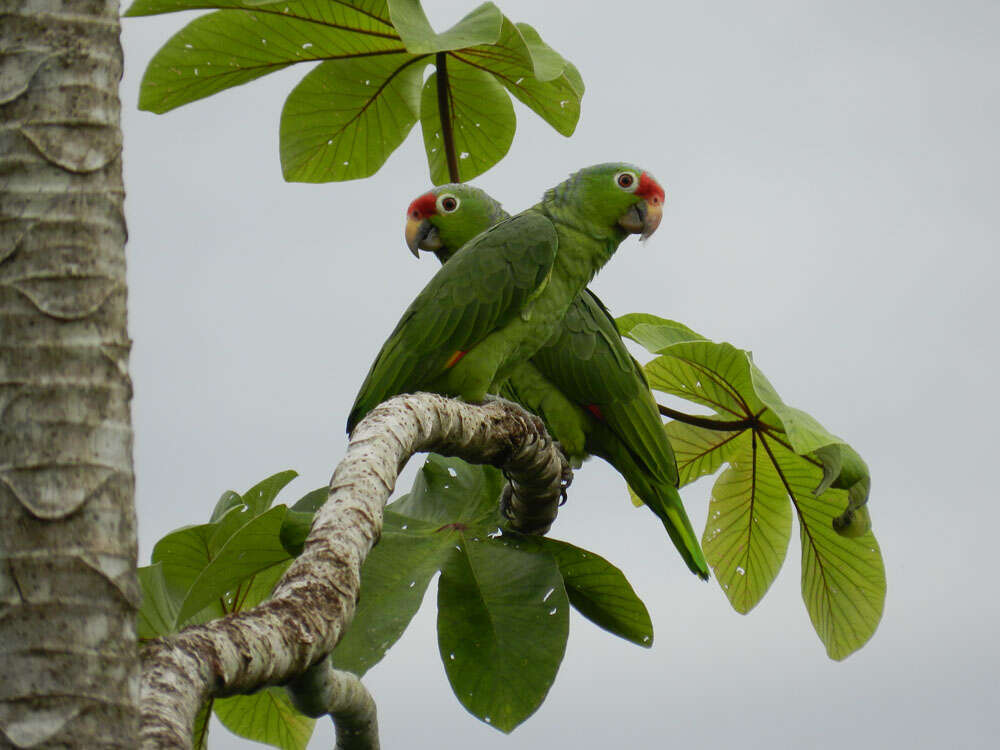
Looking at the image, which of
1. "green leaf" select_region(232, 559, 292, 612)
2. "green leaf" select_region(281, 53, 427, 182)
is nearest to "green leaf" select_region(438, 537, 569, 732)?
"green leaf" select_region(232, 559, 292, 612)

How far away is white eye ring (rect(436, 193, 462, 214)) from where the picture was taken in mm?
2890

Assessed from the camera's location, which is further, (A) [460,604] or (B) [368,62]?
(B) [368,62]

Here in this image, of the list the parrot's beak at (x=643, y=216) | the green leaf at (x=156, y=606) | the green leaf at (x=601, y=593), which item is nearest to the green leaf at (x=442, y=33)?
the parrot's beak at (x=643, y=216)

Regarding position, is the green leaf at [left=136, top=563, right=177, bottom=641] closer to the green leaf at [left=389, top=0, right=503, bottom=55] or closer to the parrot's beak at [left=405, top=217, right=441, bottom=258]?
the green leaf at [left=389, top=0, right=503, bottom=55]

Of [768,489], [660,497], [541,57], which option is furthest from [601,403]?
[541,57]

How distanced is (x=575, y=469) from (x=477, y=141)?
3.38ft

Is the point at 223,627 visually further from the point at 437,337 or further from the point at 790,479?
the point at 790,479

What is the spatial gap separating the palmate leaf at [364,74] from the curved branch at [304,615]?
35.9 inches

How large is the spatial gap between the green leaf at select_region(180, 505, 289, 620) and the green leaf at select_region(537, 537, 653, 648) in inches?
23.5

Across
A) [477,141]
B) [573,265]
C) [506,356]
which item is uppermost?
[477,141]

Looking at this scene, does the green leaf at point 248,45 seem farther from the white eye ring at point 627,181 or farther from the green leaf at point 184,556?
the green leaf at point 184,556

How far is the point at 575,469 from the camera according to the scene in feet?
9.30

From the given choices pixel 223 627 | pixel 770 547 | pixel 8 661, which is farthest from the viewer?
pixel 770 547

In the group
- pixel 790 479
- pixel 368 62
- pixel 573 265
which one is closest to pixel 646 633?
pixel 790 479
